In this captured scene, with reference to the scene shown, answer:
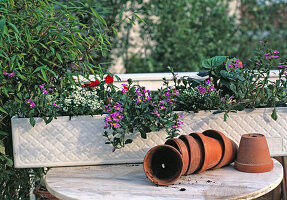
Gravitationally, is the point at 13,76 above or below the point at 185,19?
below

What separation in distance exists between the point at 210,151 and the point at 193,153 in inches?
3.7

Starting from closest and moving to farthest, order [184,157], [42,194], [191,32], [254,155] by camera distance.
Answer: [184,157], [254,155], [42,194], [191,32]

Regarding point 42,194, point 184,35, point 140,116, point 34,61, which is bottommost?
point 42,194

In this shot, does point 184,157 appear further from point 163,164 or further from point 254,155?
point 254,155

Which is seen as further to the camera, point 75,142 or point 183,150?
point 75,142

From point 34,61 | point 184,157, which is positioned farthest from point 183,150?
point 34,61

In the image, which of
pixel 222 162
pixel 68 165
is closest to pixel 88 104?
pixel 68 165

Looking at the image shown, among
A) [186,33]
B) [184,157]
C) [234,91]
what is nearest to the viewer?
[184,157]

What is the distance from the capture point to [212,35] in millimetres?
5160

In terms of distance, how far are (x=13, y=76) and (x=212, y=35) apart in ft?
11.8

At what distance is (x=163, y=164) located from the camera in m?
1.80

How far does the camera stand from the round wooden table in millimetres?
1564

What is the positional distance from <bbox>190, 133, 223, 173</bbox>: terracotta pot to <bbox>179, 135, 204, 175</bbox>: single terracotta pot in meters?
0.02

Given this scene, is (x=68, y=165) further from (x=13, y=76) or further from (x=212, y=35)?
(x=212, y=35)
